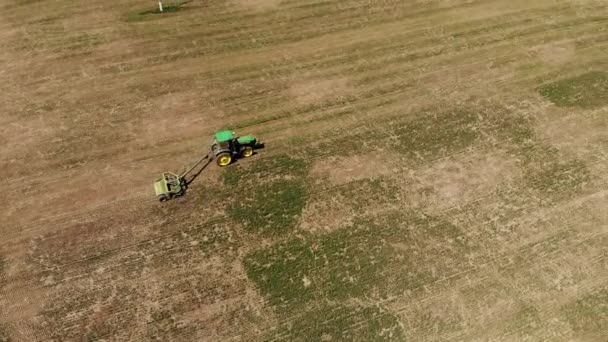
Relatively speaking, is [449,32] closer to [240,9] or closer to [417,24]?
[417,24]

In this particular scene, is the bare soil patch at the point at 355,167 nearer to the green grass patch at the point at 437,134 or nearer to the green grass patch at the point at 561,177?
the green grass patch at the point at 437,134

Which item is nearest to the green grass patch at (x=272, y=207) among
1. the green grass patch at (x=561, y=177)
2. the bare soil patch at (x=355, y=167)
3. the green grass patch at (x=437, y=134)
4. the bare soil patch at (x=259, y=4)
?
the bare soil patch at (x=355, y=167)

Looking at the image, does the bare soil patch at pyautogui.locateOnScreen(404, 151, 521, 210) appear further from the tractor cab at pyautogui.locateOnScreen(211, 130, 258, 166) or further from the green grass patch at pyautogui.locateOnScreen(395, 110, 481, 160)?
the tractor cab at pyautogui.locateOnScreen(211, 130, 258, 166)

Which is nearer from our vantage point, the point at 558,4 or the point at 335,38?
the point at 335,38

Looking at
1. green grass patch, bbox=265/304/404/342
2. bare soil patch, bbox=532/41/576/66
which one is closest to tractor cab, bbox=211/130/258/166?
green grass patch, bbox=265/304/404/342

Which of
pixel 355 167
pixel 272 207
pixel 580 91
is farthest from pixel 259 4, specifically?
pixel 580 91

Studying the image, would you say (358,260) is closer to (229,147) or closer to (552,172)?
(229,147)

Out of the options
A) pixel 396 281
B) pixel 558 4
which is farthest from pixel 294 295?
pixel 558 4
